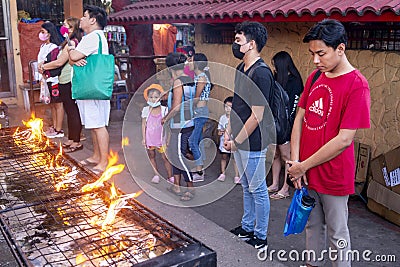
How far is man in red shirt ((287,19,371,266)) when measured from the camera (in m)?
2.96

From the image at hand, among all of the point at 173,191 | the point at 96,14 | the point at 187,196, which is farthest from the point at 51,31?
the point at 187,196

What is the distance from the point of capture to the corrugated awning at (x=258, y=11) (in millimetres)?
4883

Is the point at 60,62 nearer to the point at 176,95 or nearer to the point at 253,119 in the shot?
the point at 176,95

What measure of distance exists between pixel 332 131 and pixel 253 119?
921 millimetres

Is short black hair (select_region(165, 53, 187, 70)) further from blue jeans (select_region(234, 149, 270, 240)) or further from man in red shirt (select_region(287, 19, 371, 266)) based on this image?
man in red shirt (select_region(287, 19, 371, 266))

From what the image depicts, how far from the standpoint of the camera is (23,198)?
3799mm

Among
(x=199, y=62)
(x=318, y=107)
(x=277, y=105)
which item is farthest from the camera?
(x=199, y=62)

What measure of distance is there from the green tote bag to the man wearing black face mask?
6.57 feet

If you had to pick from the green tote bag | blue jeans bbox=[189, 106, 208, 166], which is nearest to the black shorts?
blue jeans bbox=[189, 106, 208, 166]

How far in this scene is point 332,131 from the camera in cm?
308

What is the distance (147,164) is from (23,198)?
327 centimetres

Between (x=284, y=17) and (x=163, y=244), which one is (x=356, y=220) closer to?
(x=284, y=17)

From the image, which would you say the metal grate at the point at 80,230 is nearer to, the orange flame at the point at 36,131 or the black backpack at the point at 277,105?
the orange flame at the point at 36,131

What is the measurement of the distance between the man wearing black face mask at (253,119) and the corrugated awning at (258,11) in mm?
1639
